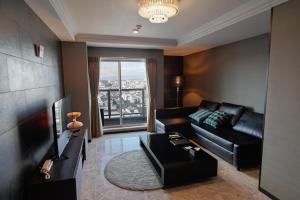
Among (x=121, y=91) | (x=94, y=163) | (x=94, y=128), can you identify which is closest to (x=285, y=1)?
(x=94, y=163)

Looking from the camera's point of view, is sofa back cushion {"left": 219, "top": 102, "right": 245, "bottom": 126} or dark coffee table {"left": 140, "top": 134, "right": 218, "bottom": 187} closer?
dark coffee table {"left": 140, "top": 134, "right": 218, "bottom": 187}

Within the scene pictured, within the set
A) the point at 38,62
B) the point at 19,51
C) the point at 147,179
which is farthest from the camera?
the point at 147,179

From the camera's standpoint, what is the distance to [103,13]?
2.59m

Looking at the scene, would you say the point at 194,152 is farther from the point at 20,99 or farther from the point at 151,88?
the point at 151,88

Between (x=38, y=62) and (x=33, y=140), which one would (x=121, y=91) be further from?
(x=33, y=140)

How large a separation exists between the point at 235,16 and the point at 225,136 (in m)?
1.97

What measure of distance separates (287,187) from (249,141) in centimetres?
96

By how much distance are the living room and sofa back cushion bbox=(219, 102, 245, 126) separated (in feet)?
0.08

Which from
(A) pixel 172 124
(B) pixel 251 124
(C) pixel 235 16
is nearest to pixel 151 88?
(A) pixel 172 124

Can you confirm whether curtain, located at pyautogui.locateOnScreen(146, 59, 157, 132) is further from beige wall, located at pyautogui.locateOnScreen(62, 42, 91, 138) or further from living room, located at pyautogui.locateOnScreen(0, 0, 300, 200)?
beige wall, located at pyautogui.locateOnScreen(62, 42, 91, 138)

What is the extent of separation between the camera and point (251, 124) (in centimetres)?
320

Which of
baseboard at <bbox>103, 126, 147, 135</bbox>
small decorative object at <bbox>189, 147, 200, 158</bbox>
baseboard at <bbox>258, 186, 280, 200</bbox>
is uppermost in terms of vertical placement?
small decorative object at <bbox>189, 147, 200, 158</bbox>

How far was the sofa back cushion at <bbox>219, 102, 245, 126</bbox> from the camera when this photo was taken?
3.63 m

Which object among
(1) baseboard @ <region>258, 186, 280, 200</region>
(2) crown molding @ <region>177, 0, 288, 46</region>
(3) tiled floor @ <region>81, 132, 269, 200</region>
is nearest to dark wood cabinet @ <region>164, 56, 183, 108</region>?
(2) crown molding @ <region>177, 0, 288, 46</region>
